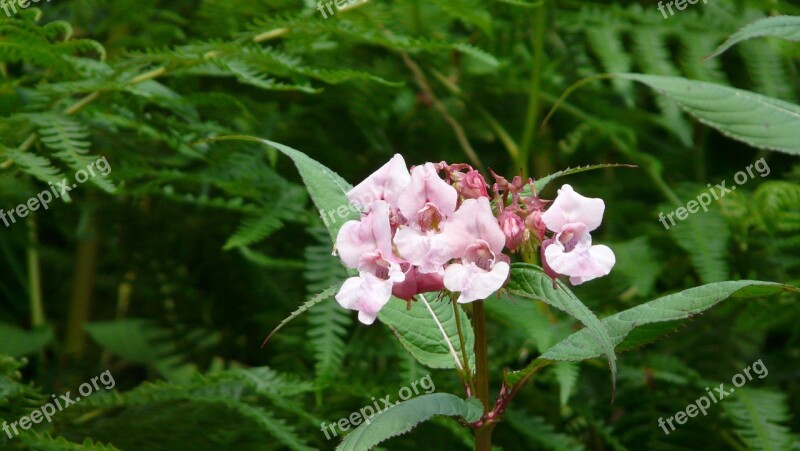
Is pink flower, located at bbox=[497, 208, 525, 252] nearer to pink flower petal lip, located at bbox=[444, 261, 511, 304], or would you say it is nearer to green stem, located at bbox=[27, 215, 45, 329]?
pink flower petal lip, located at bbox=[444, 261, 511, 304]

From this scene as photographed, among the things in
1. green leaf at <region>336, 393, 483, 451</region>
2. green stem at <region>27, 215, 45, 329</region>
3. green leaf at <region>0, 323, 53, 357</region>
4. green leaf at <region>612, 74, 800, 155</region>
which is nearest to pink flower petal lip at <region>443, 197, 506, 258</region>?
green leaf at <region>336, 393, 483, 451</region>

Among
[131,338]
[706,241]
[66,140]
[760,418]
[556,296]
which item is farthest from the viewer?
[131,338]

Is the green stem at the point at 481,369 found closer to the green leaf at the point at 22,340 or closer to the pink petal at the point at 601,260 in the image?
the pink petal at the point at 601,260

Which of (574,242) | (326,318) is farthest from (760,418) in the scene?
(574,242)

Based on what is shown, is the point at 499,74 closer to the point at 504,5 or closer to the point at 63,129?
the point at 504,5

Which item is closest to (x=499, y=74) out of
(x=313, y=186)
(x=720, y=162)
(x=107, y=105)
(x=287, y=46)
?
(x=287, y=46)

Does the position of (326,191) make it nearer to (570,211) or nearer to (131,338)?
(570,211)

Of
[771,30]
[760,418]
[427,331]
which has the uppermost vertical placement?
[771,30]
